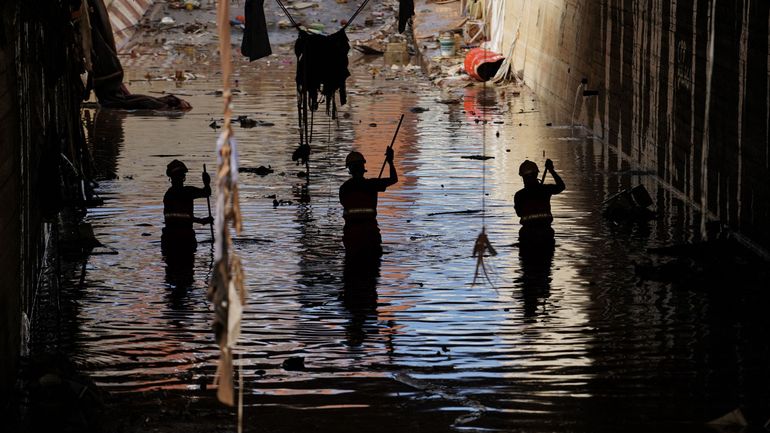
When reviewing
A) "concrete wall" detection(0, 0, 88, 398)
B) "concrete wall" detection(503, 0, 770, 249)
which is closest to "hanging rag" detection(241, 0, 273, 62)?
"concrete wall" detection(0, 0, 88, 398)

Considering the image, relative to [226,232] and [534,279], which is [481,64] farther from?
[226,232]

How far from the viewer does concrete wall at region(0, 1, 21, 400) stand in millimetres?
7832

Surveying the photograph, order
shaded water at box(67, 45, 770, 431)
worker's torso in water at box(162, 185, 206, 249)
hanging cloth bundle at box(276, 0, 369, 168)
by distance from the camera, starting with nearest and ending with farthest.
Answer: shaded water at box(67, 45, 770, 431) < worker's torso in water at box(162, 185, 206, 249) < hanging cloth bundle at box(276, 0, 369, 168)

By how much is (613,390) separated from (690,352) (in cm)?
120

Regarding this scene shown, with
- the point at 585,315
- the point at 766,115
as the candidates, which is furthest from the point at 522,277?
the point at 766,115

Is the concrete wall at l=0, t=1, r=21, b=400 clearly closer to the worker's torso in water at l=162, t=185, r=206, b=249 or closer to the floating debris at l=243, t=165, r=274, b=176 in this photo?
the worker's torso in water at l=162, t=185, r=206, b=249

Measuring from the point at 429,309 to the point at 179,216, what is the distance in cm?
335

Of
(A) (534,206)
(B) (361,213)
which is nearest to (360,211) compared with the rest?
(B) (361,213)

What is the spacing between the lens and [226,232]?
5141mm

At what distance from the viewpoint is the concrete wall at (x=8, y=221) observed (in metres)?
7.83

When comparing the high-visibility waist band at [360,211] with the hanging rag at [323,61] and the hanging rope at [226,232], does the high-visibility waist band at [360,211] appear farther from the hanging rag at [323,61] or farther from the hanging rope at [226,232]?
the hanging rope at [226,232]

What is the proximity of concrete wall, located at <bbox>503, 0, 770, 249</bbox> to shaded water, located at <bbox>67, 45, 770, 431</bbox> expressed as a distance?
0.60m

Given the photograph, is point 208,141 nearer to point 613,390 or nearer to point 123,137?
point 123,137

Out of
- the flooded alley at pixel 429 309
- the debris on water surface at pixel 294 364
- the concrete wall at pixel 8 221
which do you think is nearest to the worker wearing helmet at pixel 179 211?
the flooded alley at pixel 429 309
